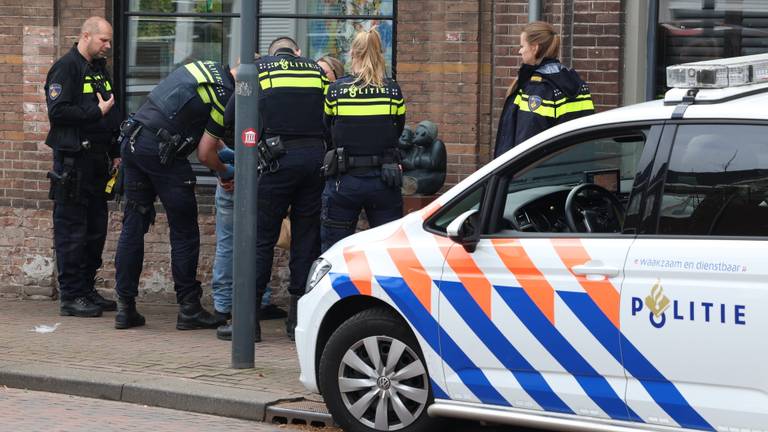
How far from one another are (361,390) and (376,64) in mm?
2757

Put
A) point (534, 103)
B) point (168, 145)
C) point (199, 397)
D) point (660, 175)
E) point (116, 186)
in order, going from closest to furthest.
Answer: point (660, 175)
point (199, 397)
point (534, 103)
point (168, 145)
point (116, 186)

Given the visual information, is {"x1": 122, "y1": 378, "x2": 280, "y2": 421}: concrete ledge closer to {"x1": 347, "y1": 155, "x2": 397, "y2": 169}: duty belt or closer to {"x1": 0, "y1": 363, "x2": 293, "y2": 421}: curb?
{"x1": 0, "y1": 363, "x2": 293, "y2": 421}: curb

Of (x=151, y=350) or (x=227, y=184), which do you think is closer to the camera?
(x=151, y=350)

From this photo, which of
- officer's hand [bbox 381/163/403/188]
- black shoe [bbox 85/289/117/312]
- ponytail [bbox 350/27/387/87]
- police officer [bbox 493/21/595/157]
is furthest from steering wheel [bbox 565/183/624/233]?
black shoe [bbox 85/289/117/312]

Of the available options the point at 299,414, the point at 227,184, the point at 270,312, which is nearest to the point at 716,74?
the point at 299,414

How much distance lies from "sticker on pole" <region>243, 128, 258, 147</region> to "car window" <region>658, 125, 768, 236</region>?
2.91 m

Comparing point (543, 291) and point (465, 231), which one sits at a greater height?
point (465, 231)

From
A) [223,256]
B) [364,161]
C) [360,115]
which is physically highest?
[360,115]

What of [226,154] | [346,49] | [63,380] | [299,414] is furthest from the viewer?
[346,49]

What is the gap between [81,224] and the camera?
34.1 ft

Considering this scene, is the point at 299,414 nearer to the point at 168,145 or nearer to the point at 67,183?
the point at 168,145

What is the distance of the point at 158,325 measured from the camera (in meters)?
10.1

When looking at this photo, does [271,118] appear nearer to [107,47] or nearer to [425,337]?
[107,47]

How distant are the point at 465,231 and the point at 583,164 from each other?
696 millimetres
